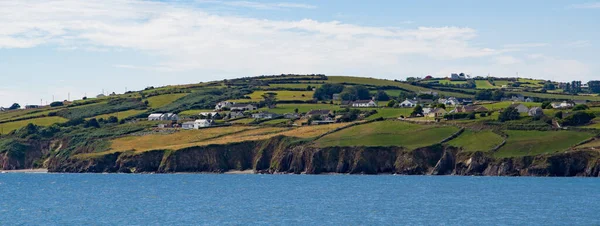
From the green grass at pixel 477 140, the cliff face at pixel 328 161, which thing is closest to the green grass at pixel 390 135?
the cliff face at pixel 328 161

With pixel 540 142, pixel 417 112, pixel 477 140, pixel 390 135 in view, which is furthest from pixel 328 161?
pixel 417 112

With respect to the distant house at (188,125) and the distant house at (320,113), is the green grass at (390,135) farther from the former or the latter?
the distant house at (188,125)

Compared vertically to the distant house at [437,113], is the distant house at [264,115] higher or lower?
lower

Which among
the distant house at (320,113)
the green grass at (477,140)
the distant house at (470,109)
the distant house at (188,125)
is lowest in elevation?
the distant house at (188,125)

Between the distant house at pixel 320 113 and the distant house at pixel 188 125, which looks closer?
the distant house at pixel 188 125

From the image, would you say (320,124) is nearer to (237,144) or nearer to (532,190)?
(237,144)

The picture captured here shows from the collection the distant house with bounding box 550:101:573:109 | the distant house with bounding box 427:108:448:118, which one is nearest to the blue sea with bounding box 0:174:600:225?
the distant house with bounding box 427:108:448:118

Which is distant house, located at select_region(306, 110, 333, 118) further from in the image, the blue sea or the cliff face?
the blue sea
